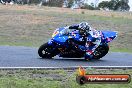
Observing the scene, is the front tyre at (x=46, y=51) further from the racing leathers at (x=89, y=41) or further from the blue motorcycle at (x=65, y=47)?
the racing leathers at (x=89, y=41)

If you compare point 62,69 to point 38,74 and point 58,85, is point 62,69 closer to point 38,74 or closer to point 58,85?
point 38,74

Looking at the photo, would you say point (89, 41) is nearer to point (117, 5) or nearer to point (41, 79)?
point (41, 79)

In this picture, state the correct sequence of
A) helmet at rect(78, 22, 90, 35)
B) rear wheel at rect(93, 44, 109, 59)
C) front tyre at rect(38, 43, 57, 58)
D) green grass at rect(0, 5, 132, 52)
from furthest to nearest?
green grass at rect(0, 5, 132, 52) → rear wheel at rect(93, 44, 109, 59) → helmet at rect(78, 22, 90, 35) → front tyre at rect(38, 43, 57, 58)

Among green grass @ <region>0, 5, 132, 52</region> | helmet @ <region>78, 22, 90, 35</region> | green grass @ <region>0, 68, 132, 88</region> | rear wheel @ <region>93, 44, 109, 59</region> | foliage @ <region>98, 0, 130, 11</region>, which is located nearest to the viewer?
green grass @ <region>0, 68, 132, 88</region>

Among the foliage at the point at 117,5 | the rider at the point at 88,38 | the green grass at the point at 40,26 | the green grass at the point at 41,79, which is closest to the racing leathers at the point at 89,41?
the rider at the point at 88,38

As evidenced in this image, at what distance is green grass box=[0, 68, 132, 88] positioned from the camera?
8.49 m

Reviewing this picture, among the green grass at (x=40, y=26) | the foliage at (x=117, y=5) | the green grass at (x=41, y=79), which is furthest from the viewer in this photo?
the foliage at (x=117, y=5)

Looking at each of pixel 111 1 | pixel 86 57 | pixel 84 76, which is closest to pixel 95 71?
pixel 86 57

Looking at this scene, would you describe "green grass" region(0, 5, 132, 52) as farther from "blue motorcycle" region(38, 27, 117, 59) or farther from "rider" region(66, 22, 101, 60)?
"rider" region(66, 22, 101, 60)

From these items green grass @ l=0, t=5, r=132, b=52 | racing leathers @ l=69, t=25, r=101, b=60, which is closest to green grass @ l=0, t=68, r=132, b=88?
racing leathers @ l=69, t=25, r=101, b=60

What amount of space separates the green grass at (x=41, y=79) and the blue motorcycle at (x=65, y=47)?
4.24 metres

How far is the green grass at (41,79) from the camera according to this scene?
849 centimetres

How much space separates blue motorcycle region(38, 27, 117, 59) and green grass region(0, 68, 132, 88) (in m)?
4.24

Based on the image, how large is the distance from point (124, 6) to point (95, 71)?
98.4m
